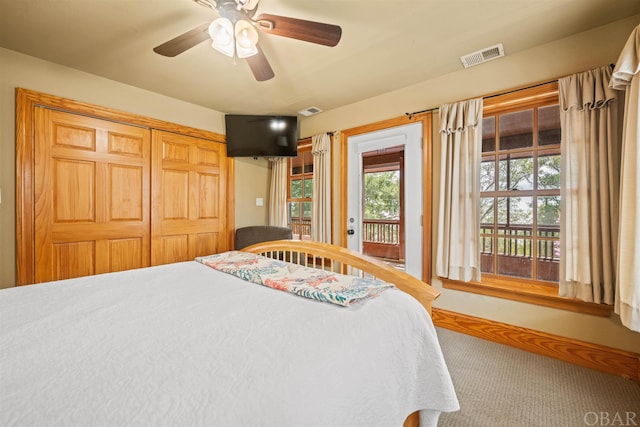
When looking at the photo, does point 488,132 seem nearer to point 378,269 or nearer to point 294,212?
point 378,269

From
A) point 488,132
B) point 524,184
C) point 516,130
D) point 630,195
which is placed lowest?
point 630,195

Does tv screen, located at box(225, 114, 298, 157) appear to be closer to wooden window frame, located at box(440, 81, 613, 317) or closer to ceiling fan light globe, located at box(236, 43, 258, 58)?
ceiling fan light globe, located at box(236, 43, 258, 58)

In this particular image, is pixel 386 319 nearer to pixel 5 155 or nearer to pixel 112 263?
pixel 112 263

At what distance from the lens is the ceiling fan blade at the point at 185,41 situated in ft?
5.02

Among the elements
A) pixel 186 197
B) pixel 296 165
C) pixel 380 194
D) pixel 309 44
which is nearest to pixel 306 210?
pixel 296 165

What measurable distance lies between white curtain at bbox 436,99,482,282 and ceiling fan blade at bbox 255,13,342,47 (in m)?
1.48

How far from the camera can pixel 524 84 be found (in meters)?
2.16

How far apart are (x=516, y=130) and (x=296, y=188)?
2.93 meters

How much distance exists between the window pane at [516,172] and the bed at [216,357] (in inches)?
77.0

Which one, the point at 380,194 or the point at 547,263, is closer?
the point at 547,263

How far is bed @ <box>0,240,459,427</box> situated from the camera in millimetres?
554

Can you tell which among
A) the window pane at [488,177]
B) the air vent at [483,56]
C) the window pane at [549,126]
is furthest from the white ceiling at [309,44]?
the window pane at [488,177]

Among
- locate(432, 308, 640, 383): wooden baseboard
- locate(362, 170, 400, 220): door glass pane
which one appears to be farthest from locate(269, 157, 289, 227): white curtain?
locate(432, 308, 640, 383): wooden baseboard

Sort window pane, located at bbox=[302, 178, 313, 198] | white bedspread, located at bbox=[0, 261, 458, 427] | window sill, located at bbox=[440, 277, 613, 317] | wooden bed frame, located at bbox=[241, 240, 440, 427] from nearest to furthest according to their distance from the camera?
1. white bedspread, located at bbox=[0, 261, 458, 427]
2. wooden bed frame, located at bbox=[241, 240, 440, 427]
3. window sill, located at bbox=[440, 277, 613, 317]
4. window pane, located at bbox=[302, 178, 313, 198]
